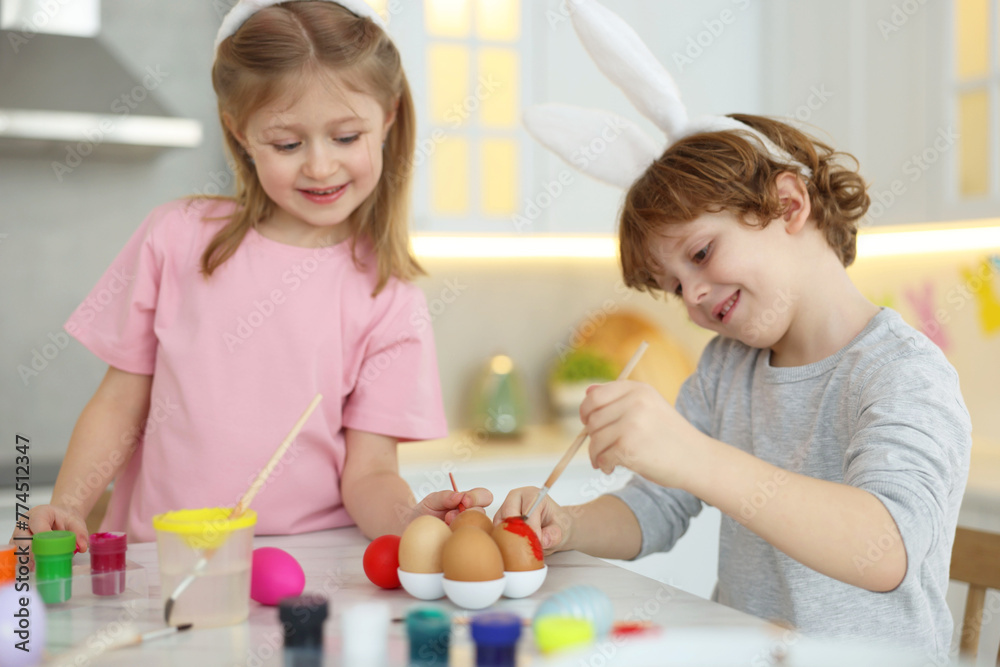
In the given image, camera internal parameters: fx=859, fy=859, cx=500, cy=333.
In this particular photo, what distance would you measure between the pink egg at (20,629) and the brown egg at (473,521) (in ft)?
1.18

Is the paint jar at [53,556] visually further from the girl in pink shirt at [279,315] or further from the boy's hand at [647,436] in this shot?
the boy's hand at [647,436]

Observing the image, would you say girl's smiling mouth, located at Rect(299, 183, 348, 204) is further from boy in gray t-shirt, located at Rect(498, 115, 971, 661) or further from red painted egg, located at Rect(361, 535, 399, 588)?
red painted egg, located at Rect(361, 535, 399, 588)

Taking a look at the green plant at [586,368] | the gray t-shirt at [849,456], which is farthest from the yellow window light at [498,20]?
the gray t-shirt at [849,456]

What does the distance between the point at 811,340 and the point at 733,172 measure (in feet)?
0.82

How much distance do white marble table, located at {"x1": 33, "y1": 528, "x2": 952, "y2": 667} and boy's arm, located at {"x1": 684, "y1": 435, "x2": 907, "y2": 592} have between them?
4.1 inches

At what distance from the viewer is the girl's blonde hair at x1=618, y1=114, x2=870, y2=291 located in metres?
1.10

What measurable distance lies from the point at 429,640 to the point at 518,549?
190 mm

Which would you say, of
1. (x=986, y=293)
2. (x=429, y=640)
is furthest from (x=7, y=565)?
(x=986, y=293)

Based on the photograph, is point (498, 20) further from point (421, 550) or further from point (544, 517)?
point (421, 550)

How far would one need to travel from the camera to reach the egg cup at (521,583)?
2.52 ft

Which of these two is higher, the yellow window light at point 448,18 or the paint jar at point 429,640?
the yellow window light at point 448,18

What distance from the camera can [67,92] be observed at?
225 centimetres

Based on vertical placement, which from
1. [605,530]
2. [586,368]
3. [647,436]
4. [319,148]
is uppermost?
[319,148]

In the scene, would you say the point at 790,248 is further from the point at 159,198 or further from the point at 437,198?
the point at 159,198
